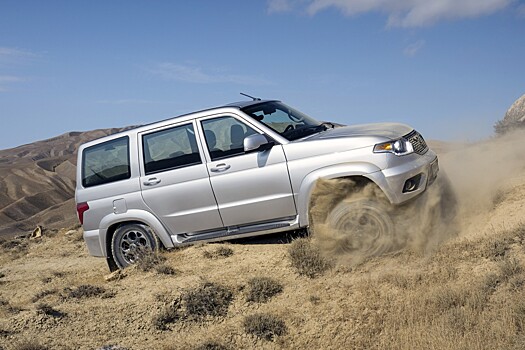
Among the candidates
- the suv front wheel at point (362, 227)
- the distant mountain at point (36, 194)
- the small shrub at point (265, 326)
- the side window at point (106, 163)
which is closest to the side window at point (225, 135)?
the side window at point (106, 163)

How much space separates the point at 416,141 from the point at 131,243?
4.13m

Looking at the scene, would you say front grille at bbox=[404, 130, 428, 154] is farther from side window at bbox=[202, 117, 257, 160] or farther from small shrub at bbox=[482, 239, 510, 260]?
side window at bbox=[202, 117, 257, 160]

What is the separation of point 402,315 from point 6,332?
4157 millimetres

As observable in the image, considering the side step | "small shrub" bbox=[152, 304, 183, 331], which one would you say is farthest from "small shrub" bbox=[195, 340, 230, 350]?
the side step

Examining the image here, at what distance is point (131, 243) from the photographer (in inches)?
305

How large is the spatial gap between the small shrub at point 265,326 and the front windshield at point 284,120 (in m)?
2.25

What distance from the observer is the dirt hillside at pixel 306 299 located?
16.0ft

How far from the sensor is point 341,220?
6.21 m

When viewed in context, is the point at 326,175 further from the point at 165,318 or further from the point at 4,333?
the point at 4,333

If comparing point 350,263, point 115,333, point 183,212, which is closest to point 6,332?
point 115,333

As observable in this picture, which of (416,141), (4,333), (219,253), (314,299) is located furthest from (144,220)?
(416,141)

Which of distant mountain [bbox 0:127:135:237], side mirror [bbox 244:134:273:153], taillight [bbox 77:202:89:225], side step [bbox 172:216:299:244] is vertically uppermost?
side mirror [bbox 244:134:273:153]

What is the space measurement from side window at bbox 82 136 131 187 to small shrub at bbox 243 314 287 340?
10.00 feet

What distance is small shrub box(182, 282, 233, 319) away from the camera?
584cm
